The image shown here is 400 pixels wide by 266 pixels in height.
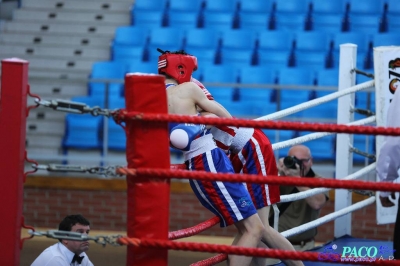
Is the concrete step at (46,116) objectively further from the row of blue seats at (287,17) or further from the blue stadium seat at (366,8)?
the blue stadium seat at (366,8)

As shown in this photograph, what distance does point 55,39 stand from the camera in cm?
852

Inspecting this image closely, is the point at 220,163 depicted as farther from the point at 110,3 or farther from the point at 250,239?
the point at 110,3

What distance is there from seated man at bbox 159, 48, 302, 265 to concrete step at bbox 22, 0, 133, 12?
5755mm

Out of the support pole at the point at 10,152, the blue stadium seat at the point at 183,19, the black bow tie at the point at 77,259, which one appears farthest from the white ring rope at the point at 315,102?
the blue stadium seat at the point at 183,19

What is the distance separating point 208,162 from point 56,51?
5.55 m

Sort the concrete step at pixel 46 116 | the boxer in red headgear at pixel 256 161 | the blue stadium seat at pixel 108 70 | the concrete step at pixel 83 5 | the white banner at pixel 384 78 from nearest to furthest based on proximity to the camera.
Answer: the boxer in red headgear at pixel 256 161
the white banner at pixel 384 78
the concrete step at pixel 46 116
the blue stadium seat at pixel 108 70
the concrete step at pixel 83 5

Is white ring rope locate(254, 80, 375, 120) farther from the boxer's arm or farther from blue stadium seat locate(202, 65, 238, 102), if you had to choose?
blue stadium seat locate(202, 65, 238, 102)

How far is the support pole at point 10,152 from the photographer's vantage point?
216cm

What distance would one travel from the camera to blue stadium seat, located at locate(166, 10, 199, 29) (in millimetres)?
8500

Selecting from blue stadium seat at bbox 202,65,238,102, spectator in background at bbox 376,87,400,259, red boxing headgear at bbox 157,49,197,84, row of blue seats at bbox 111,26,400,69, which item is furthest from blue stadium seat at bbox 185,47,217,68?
spectator in background at bbox 376,87,400,259

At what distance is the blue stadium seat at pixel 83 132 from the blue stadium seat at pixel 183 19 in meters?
1.63

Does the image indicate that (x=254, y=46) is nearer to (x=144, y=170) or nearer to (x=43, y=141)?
(x=43, y=141)

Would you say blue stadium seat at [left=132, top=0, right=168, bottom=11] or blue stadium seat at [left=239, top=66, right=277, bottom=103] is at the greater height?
blue stadium seat at [left=132, top=0, right=168, bottom=11]

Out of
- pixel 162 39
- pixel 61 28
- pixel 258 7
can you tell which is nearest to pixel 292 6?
pixel 258 7
